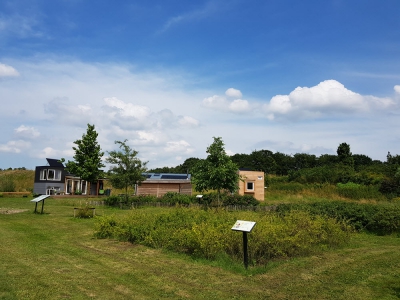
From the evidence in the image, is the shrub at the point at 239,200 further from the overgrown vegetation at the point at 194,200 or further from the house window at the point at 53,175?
the house window at the point at 53,175

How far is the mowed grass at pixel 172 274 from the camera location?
6.07 metres

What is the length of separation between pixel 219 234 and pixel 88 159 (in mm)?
28836

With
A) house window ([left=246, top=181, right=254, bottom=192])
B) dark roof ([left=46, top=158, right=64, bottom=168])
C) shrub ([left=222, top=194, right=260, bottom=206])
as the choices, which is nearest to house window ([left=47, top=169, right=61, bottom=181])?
dark roof ([left=46, top=158, right=64, bottom=168])

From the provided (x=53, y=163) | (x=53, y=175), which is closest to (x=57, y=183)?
(x=53, y=175)

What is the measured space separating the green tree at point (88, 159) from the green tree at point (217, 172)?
14623mm

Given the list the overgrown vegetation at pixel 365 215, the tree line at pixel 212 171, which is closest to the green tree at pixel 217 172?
the tree line at pixel 212 171

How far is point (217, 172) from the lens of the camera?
23859 millimetres

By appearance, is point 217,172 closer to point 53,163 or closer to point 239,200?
point 239,200

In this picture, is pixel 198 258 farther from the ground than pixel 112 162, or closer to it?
closer to it

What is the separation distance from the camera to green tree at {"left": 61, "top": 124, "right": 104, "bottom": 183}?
115 ft

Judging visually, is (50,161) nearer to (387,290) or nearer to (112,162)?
(112,162)

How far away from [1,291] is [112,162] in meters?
21.9

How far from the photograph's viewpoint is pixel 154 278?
22.9ft

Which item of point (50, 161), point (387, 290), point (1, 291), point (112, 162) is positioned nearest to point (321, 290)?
point (387, 290)
